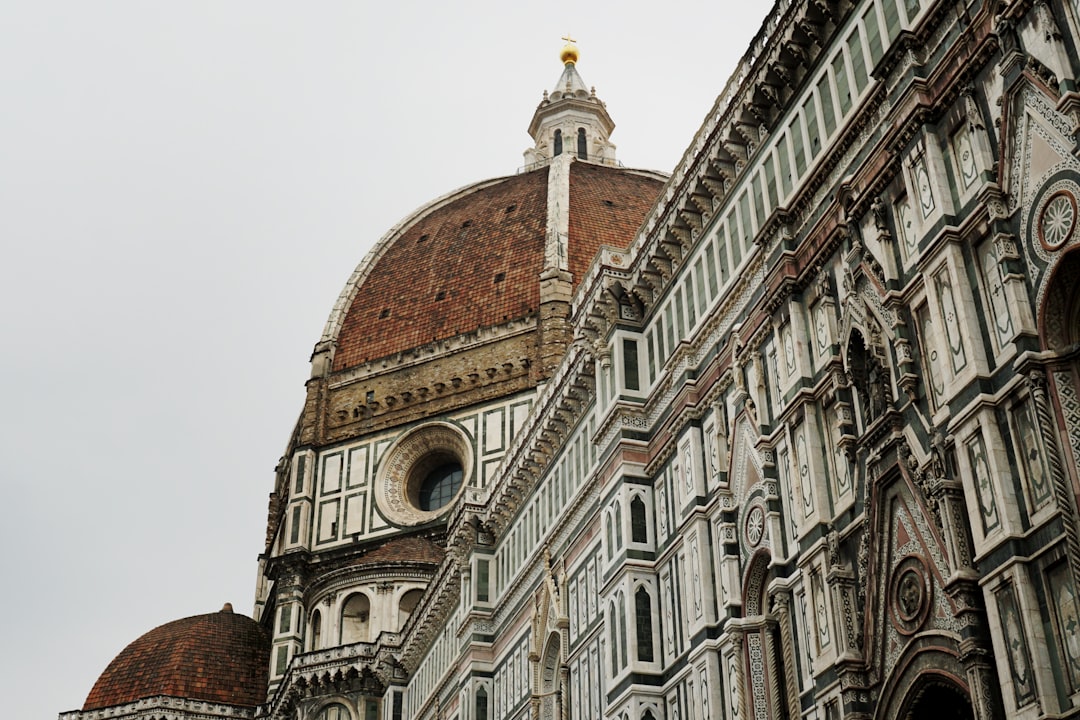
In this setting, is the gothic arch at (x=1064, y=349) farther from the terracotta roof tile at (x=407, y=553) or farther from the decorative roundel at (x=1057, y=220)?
the terracotta roof tile at (x=407, y=553)

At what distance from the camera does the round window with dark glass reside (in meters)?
59.6

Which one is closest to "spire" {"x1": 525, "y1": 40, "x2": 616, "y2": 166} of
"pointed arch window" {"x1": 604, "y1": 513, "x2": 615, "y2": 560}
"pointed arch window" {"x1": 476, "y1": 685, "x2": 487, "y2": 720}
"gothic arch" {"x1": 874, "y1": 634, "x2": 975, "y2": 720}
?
"pointed arch window" {"x1": 476, "y1": 685, "x2": 487, "y2": 720}

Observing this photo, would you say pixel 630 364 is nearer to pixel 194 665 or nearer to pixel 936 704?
pixel 936 704

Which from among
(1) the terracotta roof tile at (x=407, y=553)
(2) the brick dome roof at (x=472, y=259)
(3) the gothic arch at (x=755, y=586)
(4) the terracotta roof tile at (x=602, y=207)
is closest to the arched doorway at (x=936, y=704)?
(3) the gothic arch at (x=755, y=586)

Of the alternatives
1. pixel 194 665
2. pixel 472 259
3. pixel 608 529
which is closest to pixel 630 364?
pixel 608 529

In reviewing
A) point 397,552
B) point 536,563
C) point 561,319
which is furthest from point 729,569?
point 561,319

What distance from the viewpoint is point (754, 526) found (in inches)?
895

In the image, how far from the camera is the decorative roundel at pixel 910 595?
17.5m

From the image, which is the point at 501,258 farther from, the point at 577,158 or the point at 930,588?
the point at 930,588

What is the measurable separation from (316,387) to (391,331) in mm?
4434

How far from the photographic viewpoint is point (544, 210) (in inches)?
2744

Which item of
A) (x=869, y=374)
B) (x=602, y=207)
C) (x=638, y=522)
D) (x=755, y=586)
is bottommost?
(x=755, y=586)

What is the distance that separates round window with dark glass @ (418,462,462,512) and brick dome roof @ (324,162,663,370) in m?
6.44

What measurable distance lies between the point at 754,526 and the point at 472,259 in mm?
46181
